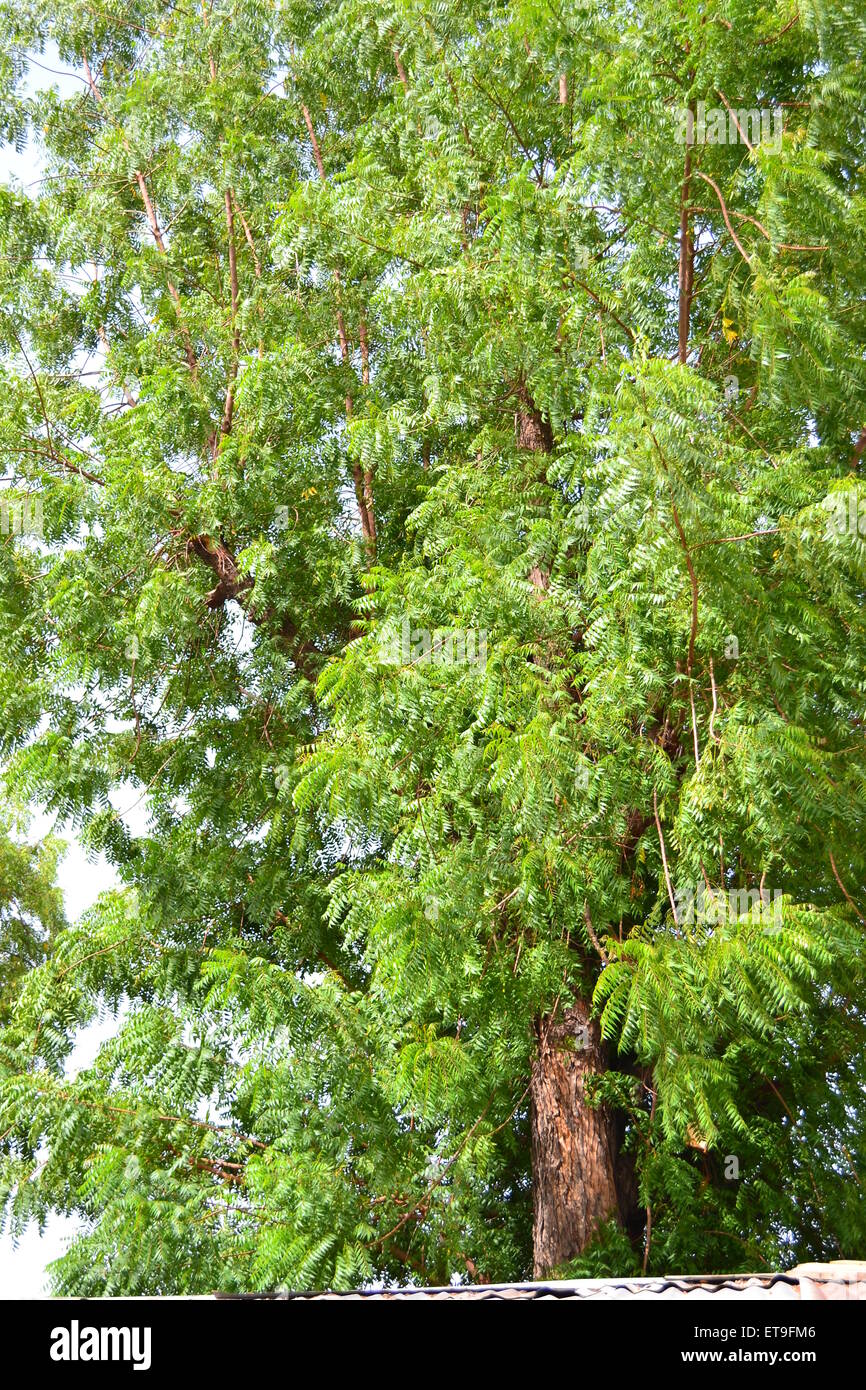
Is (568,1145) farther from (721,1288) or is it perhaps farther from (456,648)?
(721,1288)

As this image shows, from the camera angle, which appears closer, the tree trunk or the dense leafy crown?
the dense leafy crown

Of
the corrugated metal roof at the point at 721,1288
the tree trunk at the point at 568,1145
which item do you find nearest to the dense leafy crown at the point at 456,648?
the tree trunk at the point at 568,1145

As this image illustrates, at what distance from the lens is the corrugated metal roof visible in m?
2.80

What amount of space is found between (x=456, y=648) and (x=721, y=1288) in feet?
9.87

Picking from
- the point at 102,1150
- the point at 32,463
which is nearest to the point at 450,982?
the point at 102,1150

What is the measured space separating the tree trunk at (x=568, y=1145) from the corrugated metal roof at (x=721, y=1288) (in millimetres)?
2696

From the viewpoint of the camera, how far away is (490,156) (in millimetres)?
7176

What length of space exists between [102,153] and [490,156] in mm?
3737

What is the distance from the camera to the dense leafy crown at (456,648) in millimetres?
4801

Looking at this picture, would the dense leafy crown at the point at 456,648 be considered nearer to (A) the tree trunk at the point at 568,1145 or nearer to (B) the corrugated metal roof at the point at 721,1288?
(A) the tree trunk at the point at 568,1145

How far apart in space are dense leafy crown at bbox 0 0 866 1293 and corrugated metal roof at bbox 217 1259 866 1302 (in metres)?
0.87

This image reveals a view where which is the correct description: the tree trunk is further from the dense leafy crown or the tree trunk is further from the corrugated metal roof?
the corrugated metal roof

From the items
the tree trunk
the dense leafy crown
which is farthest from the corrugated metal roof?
the tree trunk

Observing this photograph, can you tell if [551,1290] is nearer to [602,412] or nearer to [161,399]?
[602,412]
